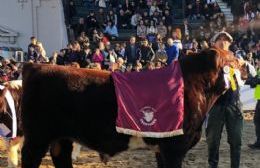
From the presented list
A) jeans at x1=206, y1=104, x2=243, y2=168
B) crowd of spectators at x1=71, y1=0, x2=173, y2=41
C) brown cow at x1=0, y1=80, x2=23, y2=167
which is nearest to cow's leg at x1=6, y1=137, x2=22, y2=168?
brown cow at x1=0, y1=80, x2=23, y2=167

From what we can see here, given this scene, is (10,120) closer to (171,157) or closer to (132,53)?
(171,157)

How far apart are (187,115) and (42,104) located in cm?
158

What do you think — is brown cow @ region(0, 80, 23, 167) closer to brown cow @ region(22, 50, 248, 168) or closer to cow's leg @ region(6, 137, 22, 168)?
cow's leg @ region(6, 137, 22, 168)

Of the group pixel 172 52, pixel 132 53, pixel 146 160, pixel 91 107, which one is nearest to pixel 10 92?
pixel 146 160

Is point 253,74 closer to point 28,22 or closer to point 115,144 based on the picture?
point 115,144

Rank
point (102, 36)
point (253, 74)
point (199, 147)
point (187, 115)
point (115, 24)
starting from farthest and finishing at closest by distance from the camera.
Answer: point (115, 24)
point (102, 36)
point (199, 147)
point (253, 74)
point (187, 115)

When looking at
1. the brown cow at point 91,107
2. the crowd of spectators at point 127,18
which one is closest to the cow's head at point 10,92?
the brown cow at point 91,107

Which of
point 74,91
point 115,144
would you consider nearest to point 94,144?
point 115,144

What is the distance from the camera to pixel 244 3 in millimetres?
24609

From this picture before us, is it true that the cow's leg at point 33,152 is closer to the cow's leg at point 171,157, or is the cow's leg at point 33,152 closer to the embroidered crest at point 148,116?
the embroidered crest at point 148,116

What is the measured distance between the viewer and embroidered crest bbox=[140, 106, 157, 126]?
5871 millimetres

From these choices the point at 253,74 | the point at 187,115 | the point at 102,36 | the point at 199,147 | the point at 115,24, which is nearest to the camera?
the point at 187,115

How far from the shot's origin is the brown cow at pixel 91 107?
5902 millimetres

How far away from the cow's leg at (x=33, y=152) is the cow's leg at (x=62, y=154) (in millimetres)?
344
